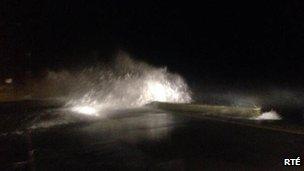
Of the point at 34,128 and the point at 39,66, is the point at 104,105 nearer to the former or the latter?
the point at 34,128

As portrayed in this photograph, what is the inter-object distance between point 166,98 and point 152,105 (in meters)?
4.10

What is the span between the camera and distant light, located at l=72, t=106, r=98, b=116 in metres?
18.2

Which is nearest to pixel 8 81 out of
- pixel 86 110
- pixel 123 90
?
pixel 123 90

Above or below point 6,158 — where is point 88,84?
above

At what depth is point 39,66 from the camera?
4597 cm

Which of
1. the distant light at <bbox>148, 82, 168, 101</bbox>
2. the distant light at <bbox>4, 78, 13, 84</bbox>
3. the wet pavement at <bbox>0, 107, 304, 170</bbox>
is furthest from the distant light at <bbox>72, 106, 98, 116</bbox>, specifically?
the distant light at <bbox>4, 78, 13, 84</bbox>

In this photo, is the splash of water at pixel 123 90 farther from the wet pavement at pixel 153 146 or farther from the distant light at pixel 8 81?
the distant light at pixel 8 81

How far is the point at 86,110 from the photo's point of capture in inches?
758

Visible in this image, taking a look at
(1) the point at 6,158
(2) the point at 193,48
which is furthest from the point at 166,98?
(2) the point at 193,48

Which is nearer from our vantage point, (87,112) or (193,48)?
(87,112)

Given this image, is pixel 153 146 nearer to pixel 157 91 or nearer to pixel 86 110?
pixel 86 110

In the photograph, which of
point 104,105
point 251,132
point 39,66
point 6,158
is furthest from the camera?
point 39,66

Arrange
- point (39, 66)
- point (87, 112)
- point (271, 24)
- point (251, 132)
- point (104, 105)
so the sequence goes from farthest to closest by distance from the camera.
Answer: point (271, 24)
point (39, 66)
point (104, 105)
point (87, 112)
point (251, 132)

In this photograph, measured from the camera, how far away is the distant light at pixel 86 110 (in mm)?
18203
